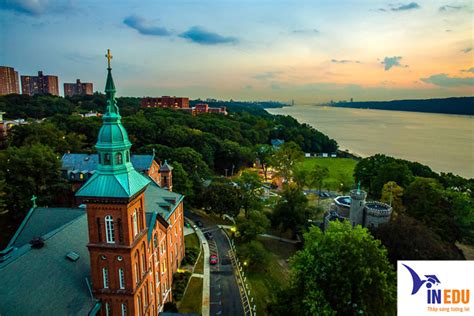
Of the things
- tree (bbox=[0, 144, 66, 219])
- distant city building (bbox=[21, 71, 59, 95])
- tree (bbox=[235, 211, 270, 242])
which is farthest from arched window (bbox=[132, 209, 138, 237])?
distant city building (bbox=[21, 71, 59, 95])

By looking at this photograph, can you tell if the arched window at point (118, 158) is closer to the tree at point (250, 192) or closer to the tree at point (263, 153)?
the tree at point (250, 192)

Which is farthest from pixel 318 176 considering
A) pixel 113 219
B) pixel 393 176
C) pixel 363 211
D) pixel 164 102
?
pixel 164 102

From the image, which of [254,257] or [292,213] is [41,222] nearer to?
[254,257]

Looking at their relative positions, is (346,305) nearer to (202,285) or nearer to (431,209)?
(202,285)

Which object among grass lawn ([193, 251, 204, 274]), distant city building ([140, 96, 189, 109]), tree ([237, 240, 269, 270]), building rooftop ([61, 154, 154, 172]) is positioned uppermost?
distant city building ([140, 96, 189, 109])

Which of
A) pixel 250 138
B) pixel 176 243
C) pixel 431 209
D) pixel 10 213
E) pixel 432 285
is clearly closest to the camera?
pixel 432 285

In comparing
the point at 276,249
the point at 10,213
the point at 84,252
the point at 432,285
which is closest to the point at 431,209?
the point at 276,249

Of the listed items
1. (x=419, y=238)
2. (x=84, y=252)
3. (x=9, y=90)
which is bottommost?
(x=419, y=238)

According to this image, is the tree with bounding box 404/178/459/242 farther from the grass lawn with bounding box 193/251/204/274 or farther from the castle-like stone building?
the grass lawn with bounding box 193/251/204/274
